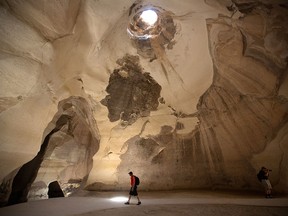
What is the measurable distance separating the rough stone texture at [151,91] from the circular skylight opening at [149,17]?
41 cm

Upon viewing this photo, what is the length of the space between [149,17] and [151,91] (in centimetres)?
213

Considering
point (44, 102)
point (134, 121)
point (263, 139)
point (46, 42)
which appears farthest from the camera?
point (134, 121)

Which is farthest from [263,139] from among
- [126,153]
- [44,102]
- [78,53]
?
[44,102]

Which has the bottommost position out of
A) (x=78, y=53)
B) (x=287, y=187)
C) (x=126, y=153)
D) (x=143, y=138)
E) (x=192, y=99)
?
(x=287, y=187)

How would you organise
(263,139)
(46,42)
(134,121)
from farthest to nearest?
(134,121)
(263,139)
(46,42)

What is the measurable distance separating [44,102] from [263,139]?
18.6 ft

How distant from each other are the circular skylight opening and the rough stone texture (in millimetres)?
407

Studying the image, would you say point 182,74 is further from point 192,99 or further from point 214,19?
point 214,19

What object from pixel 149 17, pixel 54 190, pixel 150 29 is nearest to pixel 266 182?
pixel 150 29

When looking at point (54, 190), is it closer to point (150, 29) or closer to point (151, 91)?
point (151, 91)

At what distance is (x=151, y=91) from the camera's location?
22.1ft

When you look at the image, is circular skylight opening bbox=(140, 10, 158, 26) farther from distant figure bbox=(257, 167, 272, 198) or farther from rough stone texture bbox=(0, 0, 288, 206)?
distant figure bbox=(257, 167, 272, 198)

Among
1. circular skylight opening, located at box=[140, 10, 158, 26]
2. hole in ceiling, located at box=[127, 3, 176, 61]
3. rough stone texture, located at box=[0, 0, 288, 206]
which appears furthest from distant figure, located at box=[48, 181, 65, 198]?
circular skylight opening, located at box=[140, 10, 158, 26]

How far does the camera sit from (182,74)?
20.9ft
